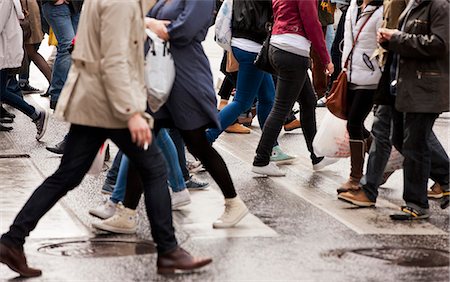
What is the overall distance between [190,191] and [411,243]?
2111 mm

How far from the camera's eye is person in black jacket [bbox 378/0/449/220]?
26.2 feet

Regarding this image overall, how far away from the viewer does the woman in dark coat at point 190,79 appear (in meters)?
7.59

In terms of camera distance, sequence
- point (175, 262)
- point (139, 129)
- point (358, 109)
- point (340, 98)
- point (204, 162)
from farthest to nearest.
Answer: point (340, 98) → point (358, 109) → point (204, 162) → point (175, 262) → point (139, 129)

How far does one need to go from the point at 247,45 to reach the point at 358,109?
1497mm

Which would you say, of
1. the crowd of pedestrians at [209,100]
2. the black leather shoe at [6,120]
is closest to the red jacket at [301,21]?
the crowd of pedestrians at [209,100]

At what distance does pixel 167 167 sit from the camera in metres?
8.26

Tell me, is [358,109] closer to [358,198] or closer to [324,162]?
[358,198]

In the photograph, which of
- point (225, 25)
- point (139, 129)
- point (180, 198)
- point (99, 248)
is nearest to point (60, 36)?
point (225, 25)

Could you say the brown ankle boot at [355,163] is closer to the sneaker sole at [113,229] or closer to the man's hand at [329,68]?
the man's hand at [329,68]

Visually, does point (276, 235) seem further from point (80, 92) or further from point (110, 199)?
point (80, 92)

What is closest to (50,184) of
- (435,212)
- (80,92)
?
(80,92)

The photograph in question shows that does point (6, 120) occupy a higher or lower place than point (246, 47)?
lower

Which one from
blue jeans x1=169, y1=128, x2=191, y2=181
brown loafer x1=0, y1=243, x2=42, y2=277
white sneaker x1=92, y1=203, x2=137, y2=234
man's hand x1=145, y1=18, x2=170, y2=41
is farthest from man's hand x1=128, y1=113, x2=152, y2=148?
blue jeans x1=169, y1=128, x2=191, y2=181

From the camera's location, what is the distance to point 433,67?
8086 mm
